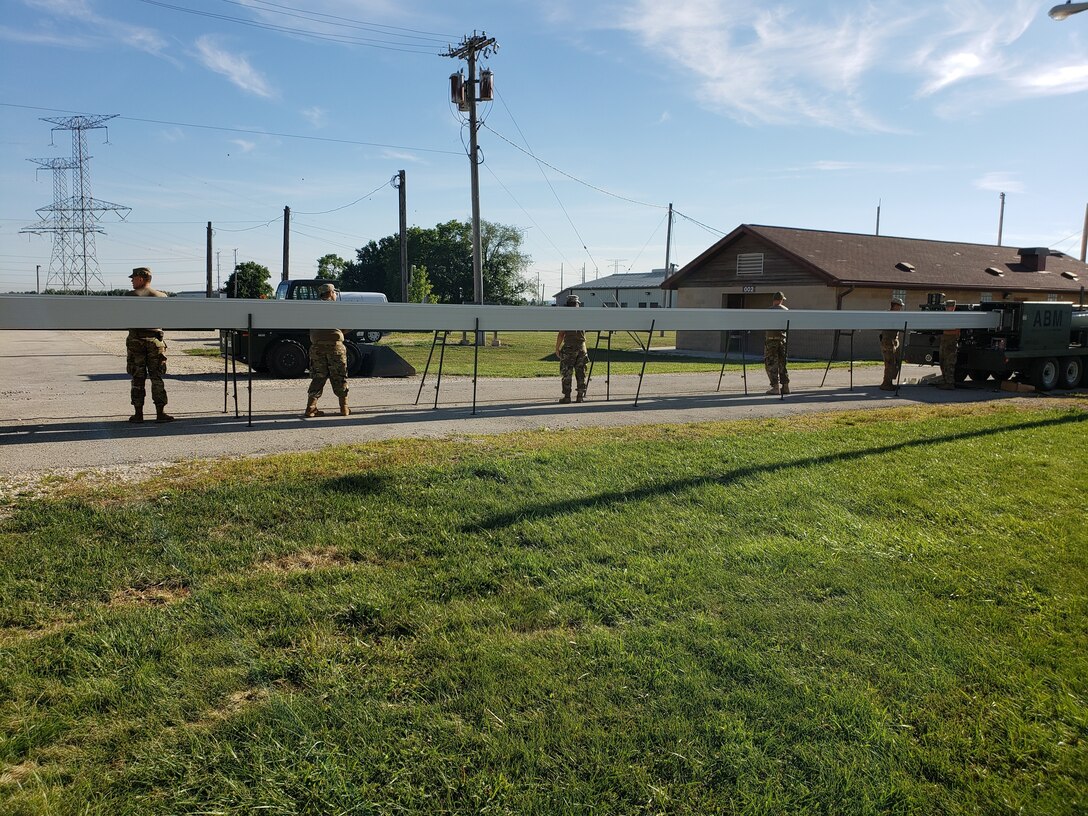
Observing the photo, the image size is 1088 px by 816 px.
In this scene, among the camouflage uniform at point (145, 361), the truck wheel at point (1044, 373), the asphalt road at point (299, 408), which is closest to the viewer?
the asphalt road at point (299, 408)

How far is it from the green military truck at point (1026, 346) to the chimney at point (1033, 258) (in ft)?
69.3

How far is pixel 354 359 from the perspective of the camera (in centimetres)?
1639

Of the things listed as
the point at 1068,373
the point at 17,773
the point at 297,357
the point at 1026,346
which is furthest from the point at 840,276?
the point at 17,773

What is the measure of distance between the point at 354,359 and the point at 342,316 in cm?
675

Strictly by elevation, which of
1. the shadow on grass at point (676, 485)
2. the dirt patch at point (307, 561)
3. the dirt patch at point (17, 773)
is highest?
the shadow on grass at point (676, 485)

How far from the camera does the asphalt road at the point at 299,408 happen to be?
7938 millimetres

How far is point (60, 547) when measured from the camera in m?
4.77

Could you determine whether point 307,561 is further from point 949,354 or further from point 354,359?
point 949,354

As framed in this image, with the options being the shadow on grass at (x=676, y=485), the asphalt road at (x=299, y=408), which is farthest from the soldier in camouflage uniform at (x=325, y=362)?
the shadow on grass at (x=676, y=485)

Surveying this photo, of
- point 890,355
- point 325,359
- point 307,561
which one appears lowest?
point 307,561

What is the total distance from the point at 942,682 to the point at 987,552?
89.5 inches

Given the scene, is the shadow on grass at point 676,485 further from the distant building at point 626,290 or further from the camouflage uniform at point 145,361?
the distant building at point 626,290

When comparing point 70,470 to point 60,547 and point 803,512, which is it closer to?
point 60,547

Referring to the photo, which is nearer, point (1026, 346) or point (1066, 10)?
point (1066, 10)
